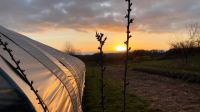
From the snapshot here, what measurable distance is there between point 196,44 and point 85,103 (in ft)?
105

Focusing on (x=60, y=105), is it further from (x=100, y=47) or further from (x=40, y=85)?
(x=100, y=47)

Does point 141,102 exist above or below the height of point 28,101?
below

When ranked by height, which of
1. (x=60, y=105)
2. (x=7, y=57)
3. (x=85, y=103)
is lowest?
(x=85, y=103)

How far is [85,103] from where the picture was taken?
12.7m

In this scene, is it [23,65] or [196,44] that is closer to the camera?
[23,65]

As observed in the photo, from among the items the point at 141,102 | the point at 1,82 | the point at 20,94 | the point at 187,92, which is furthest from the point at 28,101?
the point at 187,92

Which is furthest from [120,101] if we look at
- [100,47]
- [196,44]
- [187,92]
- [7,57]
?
[196,44]

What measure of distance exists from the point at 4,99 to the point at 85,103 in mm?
8977

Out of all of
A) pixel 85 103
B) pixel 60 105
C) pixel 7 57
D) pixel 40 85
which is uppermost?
pixel 7 57

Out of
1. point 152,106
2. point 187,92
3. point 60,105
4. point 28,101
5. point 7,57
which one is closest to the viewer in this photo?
point 28,101

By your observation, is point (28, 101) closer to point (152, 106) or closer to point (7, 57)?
point (7, 57)

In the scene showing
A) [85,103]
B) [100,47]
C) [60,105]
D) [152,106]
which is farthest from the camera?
[85,103]

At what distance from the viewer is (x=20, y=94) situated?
3.76 meters

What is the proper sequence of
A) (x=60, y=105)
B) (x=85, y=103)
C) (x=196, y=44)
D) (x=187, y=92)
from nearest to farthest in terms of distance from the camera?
(x=60, y=105) → (x=85, y=103) → (x=187, y=92) → (x=196, y=44)
